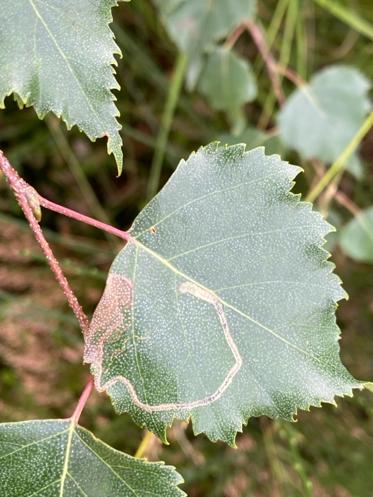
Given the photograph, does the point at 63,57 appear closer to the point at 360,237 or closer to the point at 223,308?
the point at 223,308

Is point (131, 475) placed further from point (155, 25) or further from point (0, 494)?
point (155, 25)

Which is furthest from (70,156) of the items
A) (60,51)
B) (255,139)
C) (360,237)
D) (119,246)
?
(60,51)

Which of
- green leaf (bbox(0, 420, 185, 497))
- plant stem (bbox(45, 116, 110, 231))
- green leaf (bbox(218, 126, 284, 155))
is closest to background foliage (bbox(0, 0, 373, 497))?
plant stem (bbox(45, 116, 110, 231))

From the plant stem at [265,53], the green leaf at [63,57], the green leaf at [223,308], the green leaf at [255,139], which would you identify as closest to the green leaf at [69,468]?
the green leaf at [223,308]

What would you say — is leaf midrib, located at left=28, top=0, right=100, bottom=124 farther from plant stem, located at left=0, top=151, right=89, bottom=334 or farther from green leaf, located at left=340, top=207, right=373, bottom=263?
green leaf, located at left=340, top=207, right=373, bottom=263

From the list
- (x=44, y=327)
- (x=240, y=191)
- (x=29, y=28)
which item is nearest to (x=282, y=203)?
(x=240, y=191)

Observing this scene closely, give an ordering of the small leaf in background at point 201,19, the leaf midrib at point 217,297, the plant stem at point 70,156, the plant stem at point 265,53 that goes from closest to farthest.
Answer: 1. the leaf midrib at point 217,297
2. the small leaf in background at point 201,19
3. the plant stem at point 265,53
4. the plant stem at point 70,156

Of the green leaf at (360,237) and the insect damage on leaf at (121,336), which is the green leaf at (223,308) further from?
the green leaf at (360,237)
